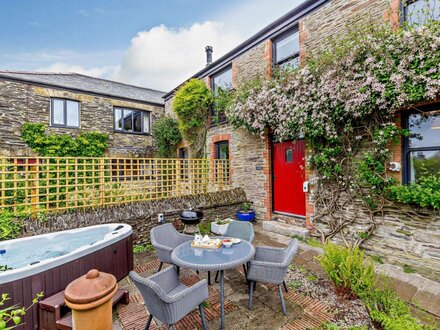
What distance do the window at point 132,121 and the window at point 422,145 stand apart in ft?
38.6

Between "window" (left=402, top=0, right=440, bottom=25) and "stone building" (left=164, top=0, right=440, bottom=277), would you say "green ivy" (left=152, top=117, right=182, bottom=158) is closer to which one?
"stone building" (left=164, top=0, right=440, bottom=277)

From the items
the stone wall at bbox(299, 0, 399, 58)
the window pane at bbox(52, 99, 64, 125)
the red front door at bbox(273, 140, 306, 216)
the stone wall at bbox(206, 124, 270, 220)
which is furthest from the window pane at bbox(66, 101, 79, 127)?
the stone wall at bbox(299, 0, 399, 58)

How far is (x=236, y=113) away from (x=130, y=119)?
8.06 m

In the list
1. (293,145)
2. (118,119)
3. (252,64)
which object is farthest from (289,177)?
(118,119)

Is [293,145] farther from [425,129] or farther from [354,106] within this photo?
[425,129]

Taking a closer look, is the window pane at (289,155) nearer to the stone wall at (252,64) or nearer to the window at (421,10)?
the stone wall at (252,64)

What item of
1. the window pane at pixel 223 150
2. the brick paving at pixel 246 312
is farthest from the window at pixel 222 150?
the brick paving at pixel 246 312

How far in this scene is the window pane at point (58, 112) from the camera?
10.0 m

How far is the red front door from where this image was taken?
5844 mm

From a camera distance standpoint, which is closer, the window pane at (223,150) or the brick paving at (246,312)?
the brick paving at (246,312)

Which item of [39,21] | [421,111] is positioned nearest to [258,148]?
[421,111]

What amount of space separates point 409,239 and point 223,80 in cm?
732

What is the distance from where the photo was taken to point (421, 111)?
149 inches

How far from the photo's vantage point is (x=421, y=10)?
3.73m
